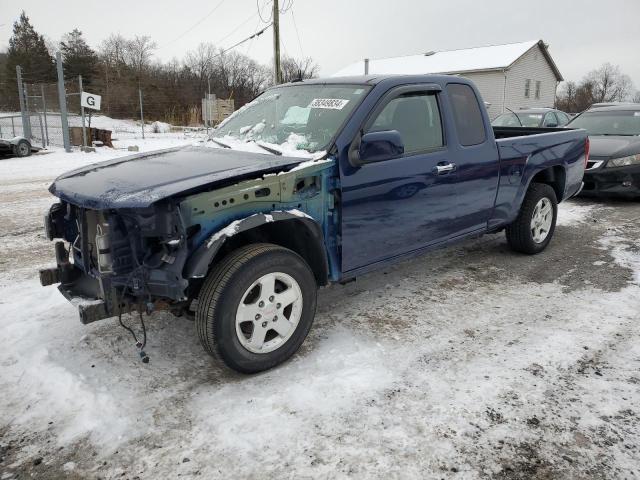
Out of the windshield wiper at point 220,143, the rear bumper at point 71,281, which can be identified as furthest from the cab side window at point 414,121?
the rear bumper at point 71,281

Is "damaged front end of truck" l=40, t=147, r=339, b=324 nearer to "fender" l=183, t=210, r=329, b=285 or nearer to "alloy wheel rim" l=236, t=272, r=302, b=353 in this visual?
"fender" l=183, t=210, r=329, b=285

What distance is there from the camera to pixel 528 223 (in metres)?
5.36

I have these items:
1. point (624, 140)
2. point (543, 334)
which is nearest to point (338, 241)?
point (543, 334)

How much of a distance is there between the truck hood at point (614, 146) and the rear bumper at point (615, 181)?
0.24 m

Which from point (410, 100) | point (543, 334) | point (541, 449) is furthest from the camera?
point (410, 100)

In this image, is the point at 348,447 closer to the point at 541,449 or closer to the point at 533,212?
the point at 541,449

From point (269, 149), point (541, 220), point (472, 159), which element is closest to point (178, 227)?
point (269, 149)

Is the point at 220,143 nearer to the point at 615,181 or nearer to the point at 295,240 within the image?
the point at 295,240

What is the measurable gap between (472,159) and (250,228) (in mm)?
2305

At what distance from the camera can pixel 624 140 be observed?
8750 mm

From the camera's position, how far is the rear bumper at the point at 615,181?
823cm

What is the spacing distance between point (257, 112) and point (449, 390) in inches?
109

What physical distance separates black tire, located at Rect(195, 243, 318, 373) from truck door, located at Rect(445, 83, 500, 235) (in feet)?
6.17

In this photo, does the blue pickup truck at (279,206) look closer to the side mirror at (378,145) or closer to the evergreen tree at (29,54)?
the side mirror at (378,145)
